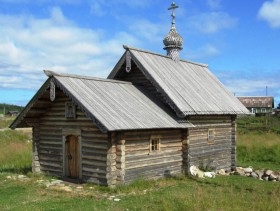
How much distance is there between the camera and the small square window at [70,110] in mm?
15763

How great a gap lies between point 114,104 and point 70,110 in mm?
2074

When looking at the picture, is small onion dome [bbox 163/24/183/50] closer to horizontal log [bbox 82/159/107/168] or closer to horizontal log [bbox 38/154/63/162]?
horizontal log [bbox 38/154/63/162]

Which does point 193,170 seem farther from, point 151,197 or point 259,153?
point 259,153

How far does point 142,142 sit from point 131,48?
5456 millimetres

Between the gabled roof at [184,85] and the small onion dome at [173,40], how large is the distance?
105 centimetres

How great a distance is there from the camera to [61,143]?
16688 millimetres

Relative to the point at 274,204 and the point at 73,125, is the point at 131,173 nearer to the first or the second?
the point at 73,125

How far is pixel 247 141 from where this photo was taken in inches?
1029

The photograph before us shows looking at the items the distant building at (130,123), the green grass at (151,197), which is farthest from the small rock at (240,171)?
the green grass at (151,197)

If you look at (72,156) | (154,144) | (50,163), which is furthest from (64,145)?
(154,144)

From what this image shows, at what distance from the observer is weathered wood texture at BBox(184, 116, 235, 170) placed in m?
18.0

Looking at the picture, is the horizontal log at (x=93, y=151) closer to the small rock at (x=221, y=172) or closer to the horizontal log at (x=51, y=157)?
the horizontal log at (x=51, y=157)

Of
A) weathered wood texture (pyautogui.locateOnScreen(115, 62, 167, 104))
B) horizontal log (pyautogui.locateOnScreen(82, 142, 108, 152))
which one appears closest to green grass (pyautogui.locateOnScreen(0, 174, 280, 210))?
horizontal log (pyautogui.locateOnScreen(82, 142, 108, 152))

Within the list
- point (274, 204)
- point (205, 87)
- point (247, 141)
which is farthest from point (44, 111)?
point (247, 141)
